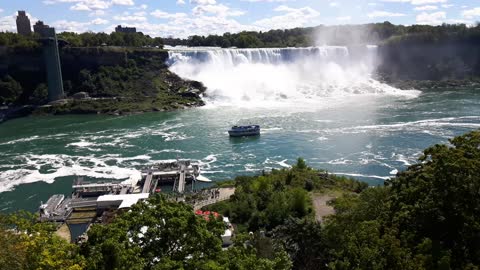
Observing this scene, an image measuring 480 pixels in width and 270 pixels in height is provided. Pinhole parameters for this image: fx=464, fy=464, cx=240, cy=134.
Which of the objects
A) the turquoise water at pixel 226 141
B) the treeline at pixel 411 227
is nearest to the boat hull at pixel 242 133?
the turquoise water at pixel 226 141

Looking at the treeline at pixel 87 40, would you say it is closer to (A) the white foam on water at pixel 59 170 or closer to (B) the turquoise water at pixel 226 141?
(B) the turquoise water at pixel 226 141

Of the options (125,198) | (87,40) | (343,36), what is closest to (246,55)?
(87,40)

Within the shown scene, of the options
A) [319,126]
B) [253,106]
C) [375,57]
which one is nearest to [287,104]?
[253,106]

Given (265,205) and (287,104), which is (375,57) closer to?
(287,104)

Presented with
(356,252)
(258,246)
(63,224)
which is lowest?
(63,224)

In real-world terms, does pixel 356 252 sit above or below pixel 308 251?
above

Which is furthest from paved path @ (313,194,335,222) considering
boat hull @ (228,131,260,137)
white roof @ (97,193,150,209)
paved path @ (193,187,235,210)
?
boat hull @ (228,131,260,137)

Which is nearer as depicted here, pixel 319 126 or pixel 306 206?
pixel 306 206
